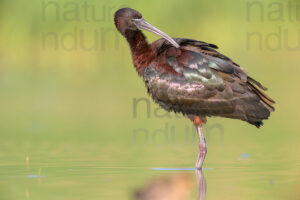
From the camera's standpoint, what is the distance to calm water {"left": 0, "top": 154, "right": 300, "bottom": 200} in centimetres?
764

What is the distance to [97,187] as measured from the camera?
8.07 m

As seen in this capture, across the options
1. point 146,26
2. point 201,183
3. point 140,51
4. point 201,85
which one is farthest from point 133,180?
point 146,26

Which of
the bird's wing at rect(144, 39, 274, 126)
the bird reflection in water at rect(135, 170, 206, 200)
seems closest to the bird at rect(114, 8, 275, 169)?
the bird's wing at rect(144, 39, 274, 126)

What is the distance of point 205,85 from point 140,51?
107cm

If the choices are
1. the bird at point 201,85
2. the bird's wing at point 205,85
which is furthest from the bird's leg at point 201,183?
the bird's wing at point 205,85

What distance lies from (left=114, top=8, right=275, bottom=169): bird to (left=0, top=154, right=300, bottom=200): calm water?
65 centimetres

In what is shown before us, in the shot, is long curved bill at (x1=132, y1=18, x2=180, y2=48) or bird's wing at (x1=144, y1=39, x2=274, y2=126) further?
long curved bill at (x1=132, y1=18, x2=180, y2=48)

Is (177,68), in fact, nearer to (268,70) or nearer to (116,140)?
(116,140)

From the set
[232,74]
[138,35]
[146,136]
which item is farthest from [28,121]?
[232,74]

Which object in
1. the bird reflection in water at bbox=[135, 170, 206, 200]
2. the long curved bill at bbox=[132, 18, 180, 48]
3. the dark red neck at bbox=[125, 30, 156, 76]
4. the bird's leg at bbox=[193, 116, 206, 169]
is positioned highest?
the long curved bill at bbox=[132, 18, 180, 48]

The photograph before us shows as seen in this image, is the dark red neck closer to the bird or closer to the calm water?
the bird

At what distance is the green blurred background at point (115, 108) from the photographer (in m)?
8.62

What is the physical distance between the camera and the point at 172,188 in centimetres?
831

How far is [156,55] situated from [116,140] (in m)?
2.06
